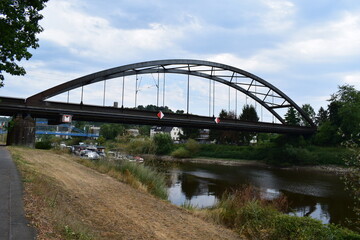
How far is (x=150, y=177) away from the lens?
1459cm

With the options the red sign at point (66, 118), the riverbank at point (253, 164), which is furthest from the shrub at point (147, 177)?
the riverbank at point (253, 164)

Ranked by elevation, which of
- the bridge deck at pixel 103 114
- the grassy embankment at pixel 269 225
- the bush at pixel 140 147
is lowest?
the grassy embankment at pixel 269 225

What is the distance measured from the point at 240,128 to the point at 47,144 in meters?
32.7

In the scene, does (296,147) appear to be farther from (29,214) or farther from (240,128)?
(29,214)

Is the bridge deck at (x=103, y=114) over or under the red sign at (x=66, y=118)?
over

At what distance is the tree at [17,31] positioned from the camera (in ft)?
33.1

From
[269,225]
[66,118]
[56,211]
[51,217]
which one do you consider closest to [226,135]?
[66,118]

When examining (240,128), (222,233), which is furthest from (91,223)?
(240,128)

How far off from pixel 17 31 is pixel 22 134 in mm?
22605

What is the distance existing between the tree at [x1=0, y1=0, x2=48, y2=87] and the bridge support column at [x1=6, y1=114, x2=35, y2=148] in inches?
843

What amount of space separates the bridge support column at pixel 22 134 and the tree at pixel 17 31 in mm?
21409

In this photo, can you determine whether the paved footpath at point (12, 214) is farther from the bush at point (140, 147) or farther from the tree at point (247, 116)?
the tree at point (247, 116)

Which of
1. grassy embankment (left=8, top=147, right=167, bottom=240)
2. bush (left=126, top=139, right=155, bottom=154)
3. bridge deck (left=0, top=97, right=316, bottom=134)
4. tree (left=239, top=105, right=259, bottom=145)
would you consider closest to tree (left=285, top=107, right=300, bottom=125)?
tree (left=239, top=105, right=259, bottom=145)

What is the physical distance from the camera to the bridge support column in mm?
29922
